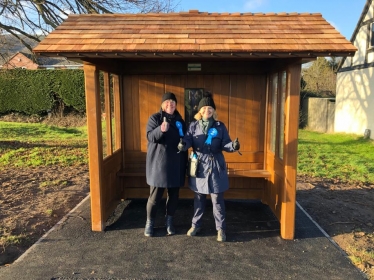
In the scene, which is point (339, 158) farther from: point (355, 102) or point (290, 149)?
point (290, 149)

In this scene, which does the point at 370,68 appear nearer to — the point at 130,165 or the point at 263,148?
the point at 263,148

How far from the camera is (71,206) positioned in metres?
5.68

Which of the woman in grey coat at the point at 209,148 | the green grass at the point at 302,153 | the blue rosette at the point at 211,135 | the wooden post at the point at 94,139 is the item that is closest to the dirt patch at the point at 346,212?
the green grass at the point at 302,153

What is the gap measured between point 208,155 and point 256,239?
4.19 ft

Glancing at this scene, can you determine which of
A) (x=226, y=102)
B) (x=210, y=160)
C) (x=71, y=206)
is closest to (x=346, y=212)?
(x=226, y=102)

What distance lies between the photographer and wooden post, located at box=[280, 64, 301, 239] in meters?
4.06

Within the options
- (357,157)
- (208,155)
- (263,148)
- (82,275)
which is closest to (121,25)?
(208,155)

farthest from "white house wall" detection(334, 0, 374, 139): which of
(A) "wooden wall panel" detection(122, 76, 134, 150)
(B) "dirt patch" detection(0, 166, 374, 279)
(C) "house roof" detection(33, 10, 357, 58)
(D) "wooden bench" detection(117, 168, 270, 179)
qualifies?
(A) "wooden wall panel" detection(122, 76, 134, 150)

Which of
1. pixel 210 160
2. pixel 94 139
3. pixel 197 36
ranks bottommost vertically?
pixel 210 160

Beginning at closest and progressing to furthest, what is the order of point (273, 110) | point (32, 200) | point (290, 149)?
1. point (290, 149)
2. point (273, 110)
3. point (32, 200)

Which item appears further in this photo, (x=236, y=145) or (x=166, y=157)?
(x=166, y=157)

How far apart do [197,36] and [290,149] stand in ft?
6.01

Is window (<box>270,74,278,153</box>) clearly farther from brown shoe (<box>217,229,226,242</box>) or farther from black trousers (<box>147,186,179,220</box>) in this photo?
black trousers (<box>147,186,179,220</box>)

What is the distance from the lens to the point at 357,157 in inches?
404
